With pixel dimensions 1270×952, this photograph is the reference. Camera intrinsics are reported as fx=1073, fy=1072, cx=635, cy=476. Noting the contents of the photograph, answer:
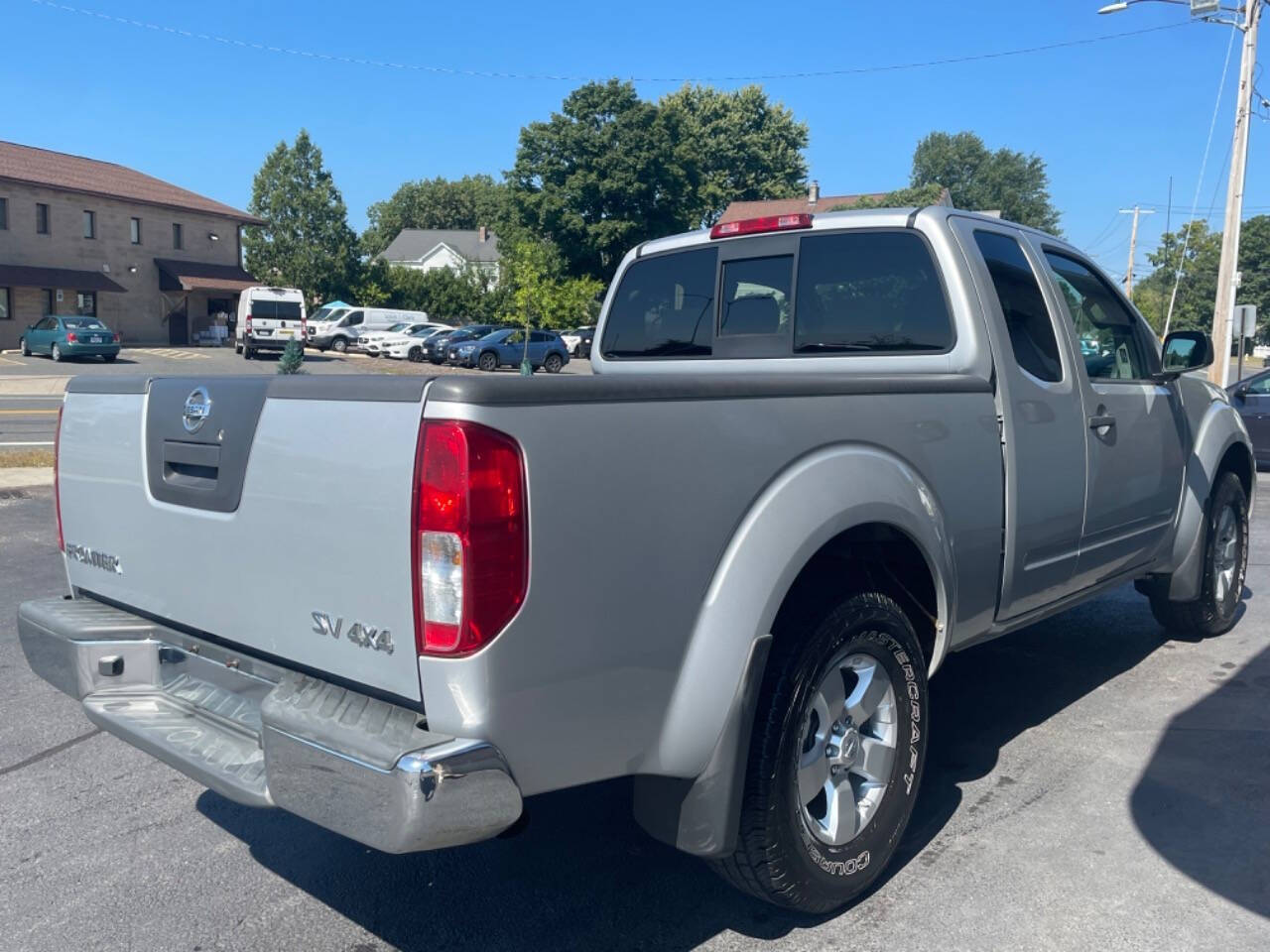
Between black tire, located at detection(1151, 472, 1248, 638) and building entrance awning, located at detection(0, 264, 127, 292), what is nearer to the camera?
black tire, located at detection(1151, 472, 1248, 638)

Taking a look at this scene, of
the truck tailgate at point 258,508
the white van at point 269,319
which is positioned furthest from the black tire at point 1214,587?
the white van at point 269,319

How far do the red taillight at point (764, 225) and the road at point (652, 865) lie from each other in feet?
7.17

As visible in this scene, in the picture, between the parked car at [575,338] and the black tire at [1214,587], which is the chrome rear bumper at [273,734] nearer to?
the black tire at [1214,587]

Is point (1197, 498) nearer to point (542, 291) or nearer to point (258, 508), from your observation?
point (258, 508)

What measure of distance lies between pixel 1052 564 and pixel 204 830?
3167 mm

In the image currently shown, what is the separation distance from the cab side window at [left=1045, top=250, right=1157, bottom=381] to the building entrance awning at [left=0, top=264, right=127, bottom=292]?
148 feet

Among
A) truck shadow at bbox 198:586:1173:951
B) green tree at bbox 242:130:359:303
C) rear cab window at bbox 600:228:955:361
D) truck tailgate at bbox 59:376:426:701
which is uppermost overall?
green tree at bbox 242:130:359:303

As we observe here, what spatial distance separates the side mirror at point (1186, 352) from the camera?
5.02 meters

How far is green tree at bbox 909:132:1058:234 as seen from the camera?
10828 centimetres

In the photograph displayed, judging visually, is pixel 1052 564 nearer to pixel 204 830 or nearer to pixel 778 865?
pixel 778 865

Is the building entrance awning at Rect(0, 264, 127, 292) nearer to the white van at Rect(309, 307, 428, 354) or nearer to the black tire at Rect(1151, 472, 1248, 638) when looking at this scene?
the white van at Rect(309, 307, 428, 354)

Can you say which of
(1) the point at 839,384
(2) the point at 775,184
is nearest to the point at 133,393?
(1) the point at 839,384

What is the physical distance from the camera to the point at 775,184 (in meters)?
73.7

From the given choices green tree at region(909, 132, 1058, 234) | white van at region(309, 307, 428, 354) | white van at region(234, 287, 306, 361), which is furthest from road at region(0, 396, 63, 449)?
green tree at region(909, 132, 1058, 234)
